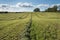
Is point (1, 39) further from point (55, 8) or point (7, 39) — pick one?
point (55, 8)

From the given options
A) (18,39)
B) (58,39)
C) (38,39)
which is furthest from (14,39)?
(58,39)

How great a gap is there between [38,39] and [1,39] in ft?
12.7

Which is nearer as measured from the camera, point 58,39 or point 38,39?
point 38,39

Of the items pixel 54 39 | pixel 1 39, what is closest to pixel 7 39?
pixel 1 39

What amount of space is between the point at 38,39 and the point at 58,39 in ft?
8.23

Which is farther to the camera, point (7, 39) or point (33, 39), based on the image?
point (7, 39)

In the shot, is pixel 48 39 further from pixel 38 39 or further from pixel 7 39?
pixel 7 39

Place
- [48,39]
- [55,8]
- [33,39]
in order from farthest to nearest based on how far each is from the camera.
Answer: [55,8], [48,39], [33,39]

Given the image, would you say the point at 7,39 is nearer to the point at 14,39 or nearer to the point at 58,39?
the point at 14,39

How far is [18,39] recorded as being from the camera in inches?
669

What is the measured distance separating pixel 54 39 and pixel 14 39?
370 centimetres

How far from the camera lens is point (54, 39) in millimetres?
16484

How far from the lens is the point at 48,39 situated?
53.0 ft

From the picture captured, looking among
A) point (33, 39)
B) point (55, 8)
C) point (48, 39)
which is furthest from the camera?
point (55, 8)
